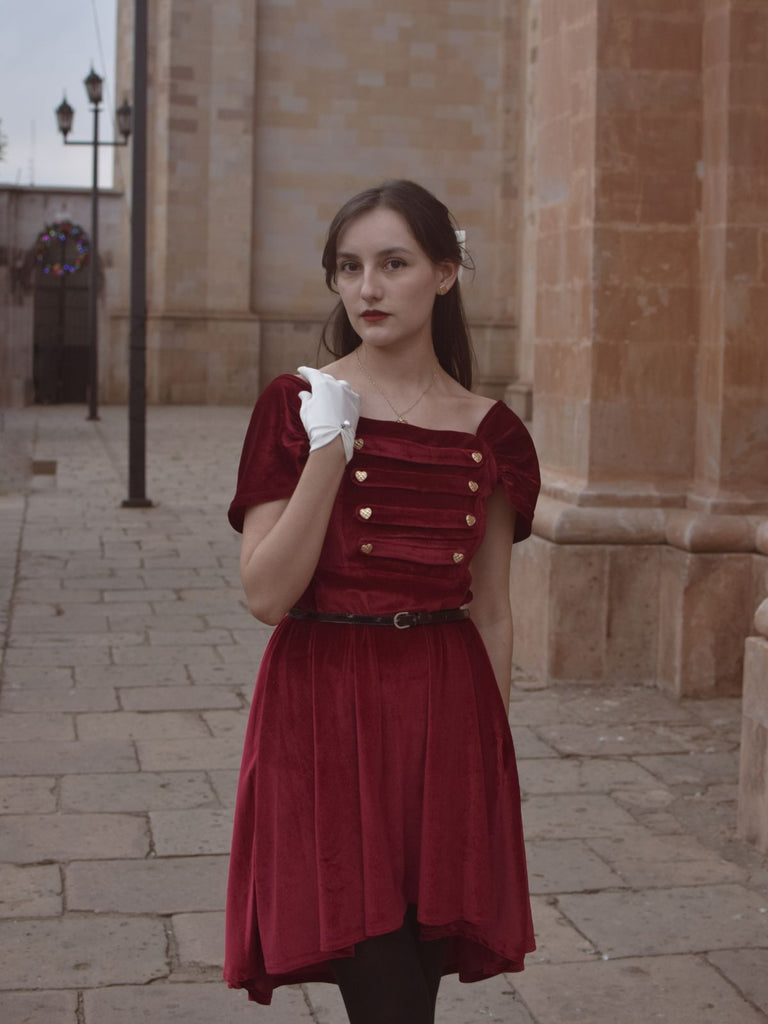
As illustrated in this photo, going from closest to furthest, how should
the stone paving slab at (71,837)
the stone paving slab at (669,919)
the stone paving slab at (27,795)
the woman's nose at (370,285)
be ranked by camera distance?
the woman's nose at (370,285) → the stone paving slab at (669,919) → the stone paving slab at (71,837) → the stone paving slab at (27,795)

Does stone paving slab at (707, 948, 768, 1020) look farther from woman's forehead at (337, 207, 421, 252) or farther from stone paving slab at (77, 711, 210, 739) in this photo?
stone paving slab at (77, 711, 210, 739)

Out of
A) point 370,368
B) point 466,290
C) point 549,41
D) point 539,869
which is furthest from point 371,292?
point 466,290

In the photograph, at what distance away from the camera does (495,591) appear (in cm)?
287

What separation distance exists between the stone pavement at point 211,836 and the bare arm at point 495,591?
125 cm

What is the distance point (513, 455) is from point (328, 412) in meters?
0.44

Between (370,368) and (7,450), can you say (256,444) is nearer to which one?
(370,368)

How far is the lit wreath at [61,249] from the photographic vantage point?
29500 mm

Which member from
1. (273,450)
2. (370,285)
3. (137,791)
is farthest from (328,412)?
(137,791)

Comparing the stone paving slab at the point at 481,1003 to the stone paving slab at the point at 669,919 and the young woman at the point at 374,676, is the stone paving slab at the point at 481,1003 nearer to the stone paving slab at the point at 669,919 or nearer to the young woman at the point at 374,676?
the stone paving slab at the point at 669,919

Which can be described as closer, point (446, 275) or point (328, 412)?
point (328, 412)

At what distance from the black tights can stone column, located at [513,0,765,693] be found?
4591 millimetres

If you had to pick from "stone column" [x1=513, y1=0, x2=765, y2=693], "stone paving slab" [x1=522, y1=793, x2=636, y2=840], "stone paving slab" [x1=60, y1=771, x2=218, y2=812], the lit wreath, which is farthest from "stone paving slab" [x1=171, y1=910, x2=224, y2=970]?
the lit wreath

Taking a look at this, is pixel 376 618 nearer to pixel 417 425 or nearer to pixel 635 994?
pixel 417 425

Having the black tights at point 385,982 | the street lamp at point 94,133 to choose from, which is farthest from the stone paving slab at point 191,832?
the street lamp at point 94,133
